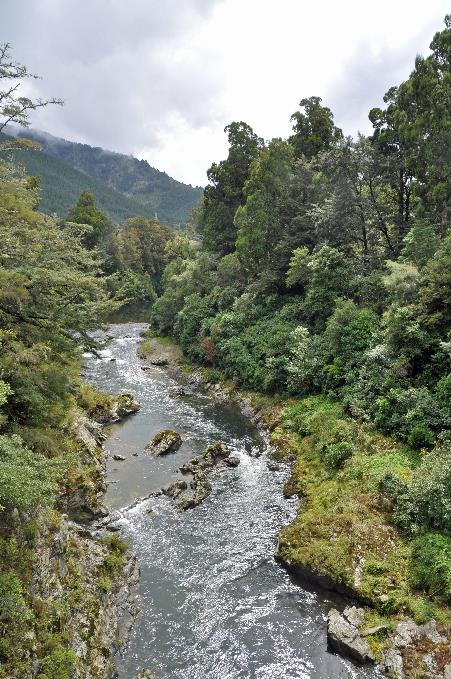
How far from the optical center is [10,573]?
10.4 meters

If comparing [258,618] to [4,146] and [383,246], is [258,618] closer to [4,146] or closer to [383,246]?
[4,146]

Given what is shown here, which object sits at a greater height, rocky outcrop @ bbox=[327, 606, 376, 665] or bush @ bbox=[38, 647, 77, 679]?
rocky outcrop @ bbox=[327, 606, 376, 665]

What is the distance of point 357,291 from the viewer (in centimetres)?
3127

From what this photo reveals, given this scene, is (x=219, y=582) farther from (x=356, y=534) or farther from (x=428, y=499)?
(x=428, y=499)

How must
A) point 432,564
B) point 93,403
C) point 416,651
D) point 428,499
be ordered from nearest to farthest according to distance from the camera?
point 416,651
point 432,564
point 428,499
point 93,403

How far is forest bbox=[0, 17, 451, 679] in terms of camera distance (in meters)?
13.4

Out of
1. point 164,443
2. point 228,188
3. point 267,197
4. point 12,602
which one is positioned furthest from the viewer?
point 228,188

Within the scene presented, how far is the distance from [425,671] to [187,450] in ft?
54.4

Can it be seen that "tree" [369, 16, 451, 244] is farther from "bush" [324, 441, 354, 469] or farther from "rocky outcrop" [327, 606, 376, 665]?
"rocky outcrop" [327, 606, 376, 665]

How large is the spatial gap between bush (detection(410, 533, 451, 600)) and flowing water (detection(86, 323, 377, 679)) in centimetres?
286

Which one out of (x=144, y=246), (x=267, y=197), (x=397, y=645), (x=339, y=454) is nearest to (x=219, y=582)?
(x=397, y=645)

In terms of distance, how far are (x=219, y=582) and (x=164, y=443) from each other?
11.2 meters

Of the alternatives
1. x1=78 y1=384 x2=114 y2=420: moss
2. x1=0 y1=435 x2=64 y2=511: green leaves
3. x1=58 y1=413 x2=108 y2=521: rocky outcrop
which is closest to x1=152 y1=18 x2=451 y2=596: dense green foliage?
x1=78 y1=384 x2=114 y2=420: moss

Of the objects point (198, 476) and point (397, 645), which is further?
point (198, 476)
